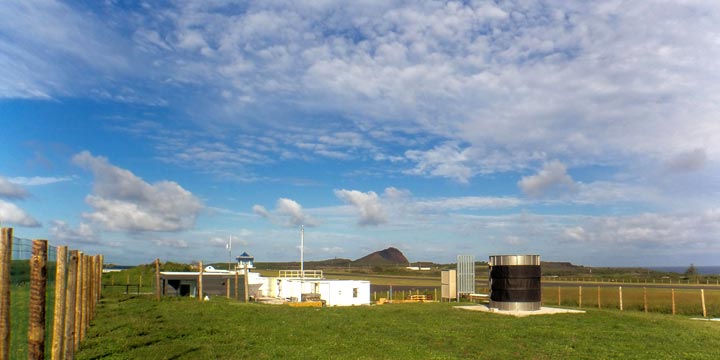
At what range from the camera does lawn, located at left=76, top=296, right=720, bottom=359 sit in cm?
1550

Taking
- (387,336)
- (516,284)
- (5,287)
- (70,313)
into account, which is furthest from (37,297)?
(516,284)

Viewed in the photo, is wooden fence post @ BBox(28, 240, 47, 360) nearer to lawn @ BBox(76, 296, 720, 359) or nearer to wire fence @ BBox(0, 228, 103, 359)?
wire fence @ BBox(0, 228, 103, 359)

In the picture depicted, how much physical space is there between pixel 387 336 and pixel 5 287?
13721 mm

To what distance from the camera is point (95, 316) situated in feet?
81.1

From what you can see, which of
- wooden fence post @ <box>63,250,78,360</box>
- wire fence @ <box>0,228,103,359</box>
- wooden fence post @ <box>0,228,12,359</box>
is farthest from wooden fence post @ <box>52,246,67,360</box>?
wooden fence post @ <box>0,228,12,359</box>

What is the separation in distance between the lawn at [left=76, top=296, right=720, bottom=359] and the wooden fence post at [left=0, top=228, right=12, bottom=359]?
302 inches

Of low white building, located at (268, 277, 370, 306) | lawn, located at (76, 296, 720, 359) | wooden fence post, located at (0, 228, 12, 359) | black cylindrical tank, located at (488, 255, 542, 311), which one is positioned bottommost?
low white building, located at (268, 277, 370, 306)

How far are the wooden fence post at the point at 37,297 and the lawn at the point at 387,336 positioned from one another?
20.0 feet

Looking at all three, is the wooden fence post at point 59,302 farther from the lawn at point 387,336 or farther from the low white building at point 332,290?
the low white building at point 332,290

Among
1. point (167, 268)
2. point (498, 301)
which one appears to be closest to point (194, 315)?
point (498, 301)

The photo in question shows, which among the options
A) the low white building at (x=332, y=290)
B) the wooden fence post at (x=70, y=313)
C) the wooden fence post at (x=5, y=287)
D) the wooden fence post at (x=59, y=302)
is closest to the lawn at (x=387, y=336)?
the wooden fence post at (x=70, y=313)

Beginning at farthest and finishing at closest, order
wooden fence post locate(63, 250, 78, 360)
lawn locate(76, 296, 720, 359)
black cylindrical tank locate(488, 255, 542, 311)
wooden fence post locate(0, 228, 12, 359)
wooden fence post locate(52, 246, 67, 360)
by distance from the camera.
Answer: black cylindrical tank locate(488, 255, 542, 311) → lawn locate(76, 296, 720, 359) → wooden fence post locate(63, 250, 78, 360) → wooden fence post locate(52, 246, 67, 360) → wooden fence post locate(0, 228, 12, 359)

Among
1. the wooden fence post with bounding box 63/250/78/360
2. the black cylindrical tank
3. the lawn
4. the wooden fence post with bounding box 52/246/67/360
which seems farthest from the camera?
the black cylindrical tank

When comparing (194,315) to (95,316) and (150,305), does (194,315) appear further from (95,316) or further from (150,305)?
(150,305)
